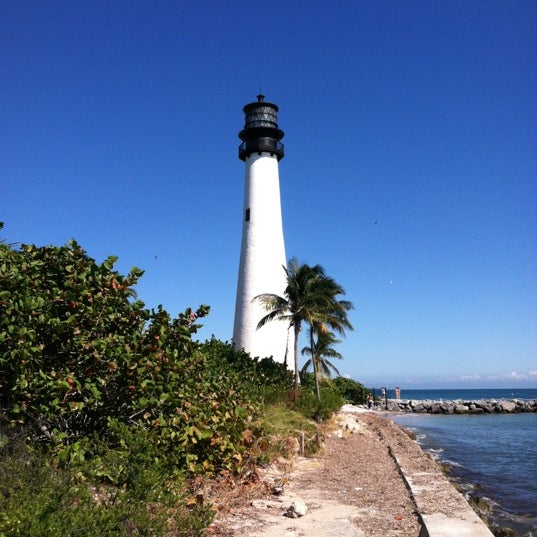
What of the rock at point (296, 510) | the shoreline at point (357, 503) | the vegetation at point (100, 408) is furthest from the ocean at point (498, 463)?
the vegetation at point (100, 408)

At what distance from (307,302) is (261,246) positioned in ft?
13.8

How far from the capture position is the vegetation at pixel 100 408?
17.4ft

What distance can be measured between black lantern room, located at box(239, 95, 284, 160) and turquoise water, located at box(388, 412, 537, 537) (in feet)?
60.6

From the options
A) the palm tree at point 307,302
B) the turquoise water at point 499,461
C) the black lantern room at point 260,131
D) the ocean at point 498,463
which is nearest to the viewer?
the ocean at point 498,463

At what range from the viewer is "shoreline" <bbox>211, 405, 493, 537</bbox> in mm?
7211

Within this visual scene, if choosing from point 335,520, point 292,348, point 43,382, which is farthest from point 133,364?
point 292,348

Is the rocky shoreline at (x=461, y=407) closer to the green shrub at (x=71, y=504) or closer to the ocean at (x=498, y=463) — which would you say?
the ocean at (x=498, y=463)

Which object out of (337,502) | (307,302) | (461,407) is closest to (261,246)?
(307,302)

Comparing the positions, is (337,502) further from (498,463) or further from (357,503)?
(498,463)

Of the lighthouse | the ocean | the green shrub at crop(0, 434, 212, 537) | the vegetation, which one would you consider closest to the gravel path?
the vegetation

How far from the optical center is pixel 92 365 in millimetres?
7336

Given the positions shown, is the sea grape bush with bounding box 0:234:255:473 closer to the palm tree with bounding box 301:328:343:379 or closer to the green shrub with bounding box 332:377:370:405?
the palm tree with bounding box 301:328:343:379

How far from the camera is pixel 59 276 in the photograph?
8.05 metres

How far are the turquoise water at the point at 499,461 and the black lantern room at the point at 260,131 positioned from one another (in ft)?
60.6
